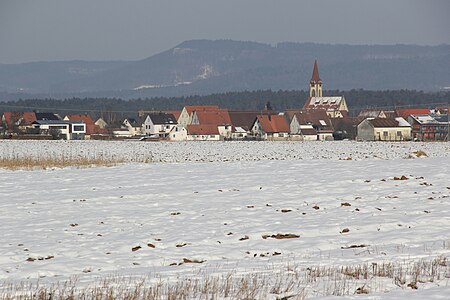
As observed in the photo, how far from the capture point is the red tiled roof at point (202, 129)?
6230 inches

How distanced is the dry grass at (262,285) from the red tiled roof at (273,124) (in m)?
156

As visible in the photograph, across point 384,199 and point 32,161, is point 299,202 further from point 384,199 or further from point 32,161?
point 32,161

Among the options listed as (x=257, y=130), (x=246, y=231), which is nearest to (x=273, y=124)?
(x=257, y=130)

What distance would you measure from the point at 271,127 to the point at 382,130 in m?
33.8

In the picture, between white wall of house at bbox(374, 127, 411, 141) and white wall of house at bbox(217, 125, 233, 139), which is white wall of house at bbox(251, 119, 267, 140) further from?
white wall of house at bbox(374, 127, 411, 141)

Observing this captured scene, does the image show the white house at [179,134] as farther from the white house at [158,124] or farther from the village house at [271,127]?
the white house at [158,124]

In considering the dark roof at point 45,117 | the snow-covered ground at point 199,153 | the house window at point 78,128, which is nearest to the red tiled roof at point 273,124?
the house window at point 78,128

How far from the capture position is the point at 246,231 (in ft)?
57.7

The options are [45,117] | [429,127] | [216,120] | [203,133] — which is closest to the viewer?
[429,127]

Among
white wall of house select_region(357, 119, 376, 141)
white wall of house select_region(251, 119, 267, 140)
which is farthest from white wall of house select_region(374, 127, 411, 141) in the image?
white wall of house select_region(251, 119, 267, 140)

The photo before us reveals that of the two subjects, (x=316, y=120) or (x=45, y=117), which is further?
(x=316, y=120)

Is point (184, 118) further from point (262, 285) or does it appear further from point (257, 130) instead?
point (262, 285)

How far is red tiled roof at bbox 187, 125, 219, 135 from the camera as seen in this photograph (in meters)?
158

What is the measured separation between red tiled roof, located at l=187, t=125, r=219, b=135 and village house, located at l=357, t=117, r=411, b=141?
A: 32.8 meters
